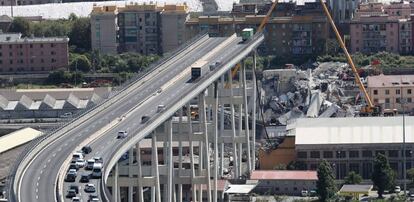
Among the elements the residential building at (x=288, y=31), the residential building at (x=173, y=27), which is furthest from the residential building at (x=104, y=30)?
the residential building at (x=288, y=31)

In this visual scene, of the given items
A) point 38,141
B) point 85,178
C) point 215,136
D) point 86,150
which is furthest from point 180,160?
point 85,178

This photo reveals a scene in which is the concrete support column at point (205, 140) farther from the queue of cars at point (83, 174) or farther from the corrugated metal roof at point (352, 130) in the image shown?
the queue of cars at point (83, 174)

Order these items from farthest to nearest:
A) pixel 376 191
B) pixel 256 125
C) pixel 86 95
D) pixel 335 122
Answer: pixel 86 95, pixel 256 125, pixel 335 122, pixel 376 191

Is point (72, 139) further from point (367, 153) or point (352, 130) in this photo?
point (352, 130)

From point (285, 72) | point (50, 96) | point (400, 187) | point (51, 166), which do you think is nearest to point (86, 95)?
point (50, 96)

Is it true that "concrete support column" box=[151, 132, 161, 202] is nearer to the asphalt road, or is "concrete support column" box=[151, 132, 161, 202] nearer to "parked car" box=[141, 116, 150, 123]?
"parked car" box=[141, 116, 150, 123]

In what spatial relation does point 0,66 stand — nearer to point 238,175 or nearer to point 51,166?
point 238,175
